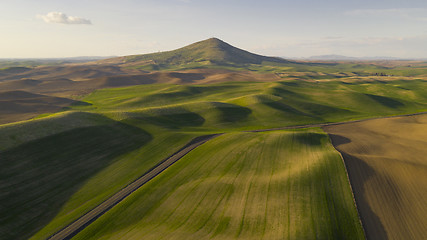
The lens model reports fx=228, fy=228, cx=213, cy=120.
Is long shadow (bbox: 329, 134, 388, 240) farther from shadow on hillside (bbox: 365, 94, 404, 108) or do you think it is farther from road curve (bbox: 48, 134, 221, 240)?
shadow on hillside (bbox: 365, 94, 404, 108)

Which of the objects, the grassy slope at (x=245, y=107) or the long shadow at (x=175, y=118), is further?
the grassy slope at (x=245, y=107)

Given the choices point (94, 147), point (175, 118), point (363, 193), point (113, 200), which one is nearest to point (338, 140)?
point (363, 193)

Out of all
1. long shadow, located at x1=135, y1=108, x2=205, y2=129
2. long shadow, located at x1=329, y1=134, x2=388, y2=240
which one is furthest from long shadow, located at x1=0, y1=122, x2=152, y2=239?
long shadow, located at x1=329, y1=134, x2=388, y2=240

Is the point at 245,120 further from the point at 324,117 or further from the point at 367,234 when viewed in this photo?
the point at 367,234

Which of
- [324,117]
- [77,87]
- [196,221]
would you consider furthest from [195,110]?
[77,87]

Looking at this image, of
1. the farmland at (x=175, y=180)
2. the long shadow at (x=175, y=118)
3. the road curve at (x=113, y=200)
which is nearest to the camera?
the farmland at (x=175, y=180)

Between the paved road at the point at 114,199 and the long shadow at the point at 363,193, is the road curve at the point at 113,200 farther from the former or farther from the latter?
the long shadow at the point at 363,193

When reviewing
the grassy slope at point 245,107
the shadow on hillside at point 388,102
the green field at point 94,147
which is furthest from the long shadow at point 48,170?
the shadow on hillside at point 388,102
